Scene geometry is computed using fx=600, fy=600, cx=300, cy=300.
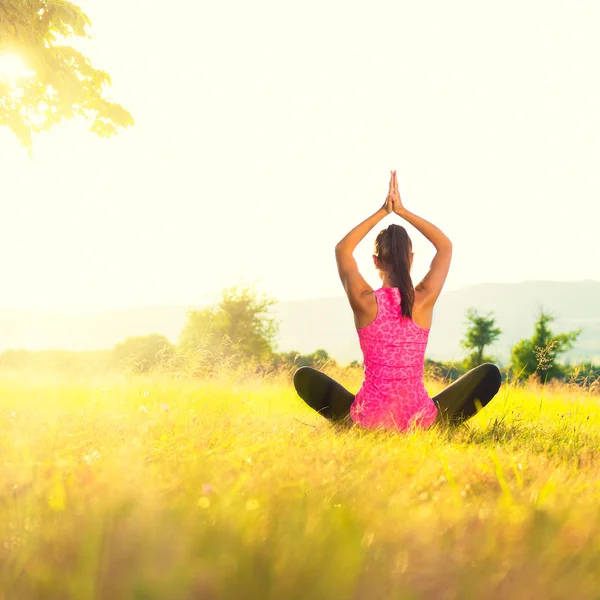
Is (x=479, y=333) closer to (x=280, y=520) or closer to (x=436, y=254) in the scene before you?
(x=436, y=254)

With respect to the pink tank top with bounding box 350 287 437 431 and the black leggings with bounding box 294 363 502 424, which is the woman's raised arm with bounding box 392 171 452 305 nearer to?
the pink tank top with bounding box 350 287 437 431

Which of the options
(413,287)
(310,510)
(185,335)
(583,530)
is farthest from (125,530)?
(185,335)

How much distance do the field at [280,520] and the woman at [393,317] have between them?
2.78ft

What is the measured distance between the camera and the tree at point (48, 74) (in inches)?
336

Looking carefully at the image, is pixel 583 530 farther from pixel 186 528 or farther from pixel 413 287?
pixel 413 287

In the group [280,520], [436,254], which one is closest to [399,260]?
[436,254]

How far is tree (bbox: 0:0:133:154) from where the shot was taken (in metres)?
8.55

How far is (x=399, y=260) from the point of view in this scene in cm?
449

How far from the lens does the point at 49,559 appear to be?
1.72 meters

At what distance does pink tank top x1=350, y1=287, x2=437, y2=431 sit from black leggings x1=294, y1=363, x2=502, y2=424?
33cm

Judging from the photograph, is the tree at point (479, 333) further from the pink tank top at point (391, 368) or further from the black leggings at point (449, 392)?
the pink tank top at point (391, 368)

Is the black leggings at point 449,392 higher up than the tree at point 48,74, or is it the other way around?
the tree at point 48,74

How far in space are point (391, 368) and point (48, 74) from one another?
26.2ft

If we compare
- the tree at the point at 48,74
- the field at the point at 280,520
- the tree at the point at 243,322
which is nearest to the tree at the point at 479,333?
the tree at the point at 243,322
